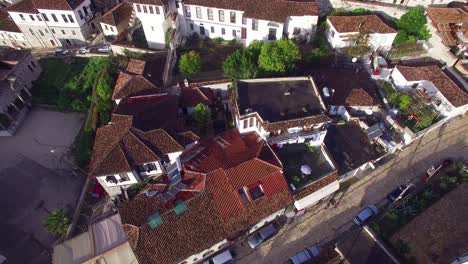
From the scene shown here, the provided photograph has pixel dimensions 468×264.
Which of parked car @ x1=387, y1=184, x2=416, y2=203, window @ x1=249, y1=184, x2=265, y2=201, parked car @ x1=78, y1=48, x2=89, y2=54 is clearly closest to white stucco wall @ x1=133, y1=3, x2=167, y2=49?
parked car @ x1=78, y1=48, x2=89, y2=54

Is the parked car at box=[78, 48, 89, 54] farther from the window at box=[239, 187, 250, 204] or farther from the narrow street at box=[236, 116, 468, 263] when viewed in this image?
the narrow street at box=[236, 116, 468, 263]

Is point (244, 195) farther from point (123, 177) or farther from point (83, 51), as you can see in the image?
point (83, 51)

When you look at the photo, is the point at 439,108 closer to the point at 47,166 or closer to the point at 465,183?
the point at 465,183

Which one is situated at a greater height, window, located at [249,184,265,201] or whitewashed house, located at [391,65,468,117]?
whitewashed house, located at [391,65,468,117]

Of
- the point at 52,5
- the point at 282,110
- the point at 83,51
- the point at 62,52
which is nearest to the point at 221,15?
the point at 282,110

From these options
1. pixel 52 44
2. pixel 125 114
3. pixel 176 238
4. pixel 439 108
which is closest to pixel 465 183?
pixel 439 108

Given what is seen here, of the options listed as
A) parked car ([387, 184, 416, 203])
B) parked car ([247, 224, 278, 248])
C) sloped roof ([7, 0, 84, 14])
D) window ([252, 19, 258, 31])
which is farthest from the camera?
sloped roof ([7, 0, 84, 14])

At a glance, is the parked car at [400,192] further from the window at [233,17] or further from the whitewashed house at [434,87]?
the window at [233,17]
